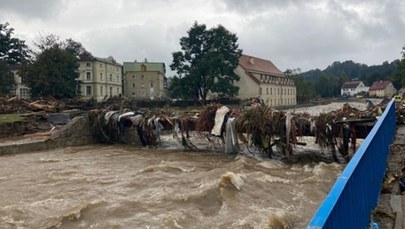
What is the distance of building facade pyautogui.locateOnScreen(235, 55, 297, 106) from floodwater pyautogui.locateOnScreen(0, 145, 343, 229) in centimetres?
5294

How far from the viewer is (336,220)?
Answer: 7.75 ft

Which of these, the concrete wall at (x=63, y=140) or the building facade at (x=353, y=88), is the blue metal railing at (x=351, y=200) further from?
the building facade at (x=353, y=88)

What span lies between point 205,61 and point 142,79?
37.1 metres

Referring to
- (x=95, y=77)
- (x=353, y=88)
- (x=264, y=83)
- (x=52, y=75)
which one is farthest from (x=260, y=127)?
(x=353, y=88)

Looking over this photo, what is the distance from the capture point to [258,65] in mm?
79562

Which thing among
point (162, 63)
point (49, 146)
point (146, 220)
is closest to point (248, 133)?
point (146, 220)

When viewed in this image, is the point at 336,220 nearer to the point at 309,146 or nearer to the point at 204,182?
the point at 204,182

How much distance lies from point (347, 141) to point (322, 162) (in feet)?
3.36

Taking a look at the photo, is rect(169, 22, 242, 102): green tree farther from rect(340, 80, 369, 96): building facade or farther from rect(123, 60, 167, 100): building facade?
rect(340, 80, 369, 96): building facade

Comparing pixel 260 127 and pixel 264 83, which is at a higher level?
pixel 264 83

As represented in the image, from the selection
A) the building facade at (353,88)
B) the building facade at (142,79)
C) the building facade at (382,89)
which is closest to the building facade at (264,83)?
the building facade at (142,79)

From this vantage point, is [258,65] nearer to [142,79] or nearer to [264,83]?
[264,83]

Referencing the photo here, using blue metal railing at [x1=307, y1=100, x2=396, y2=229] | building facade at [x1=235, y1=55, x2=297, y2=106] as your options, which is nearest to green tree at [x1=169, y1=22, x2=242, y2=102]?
building facade at [x1=235, y1=55, x2=297, y2=106]

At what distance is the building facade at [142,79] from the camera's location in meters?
85.4
